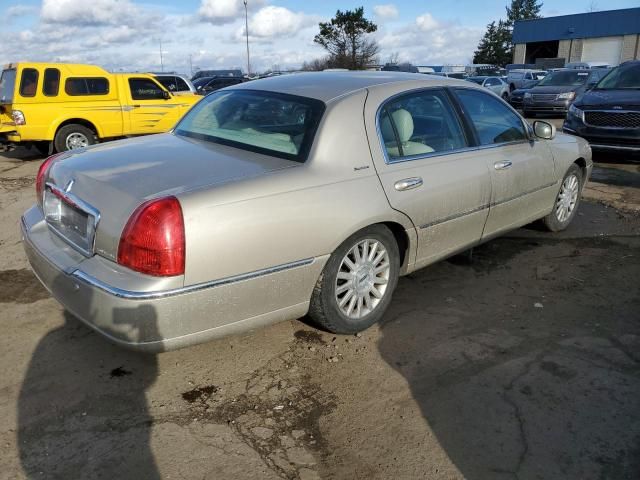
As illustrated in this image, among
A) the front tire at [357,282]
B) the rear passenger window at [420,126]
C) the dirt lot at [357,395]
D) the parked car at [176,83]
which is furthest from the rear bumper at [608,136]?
the parked car at [176,83]

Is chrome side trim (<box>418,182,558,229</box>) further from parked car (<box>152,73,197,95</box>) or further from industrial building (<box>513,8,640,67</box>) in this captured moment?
industrial building (<box>513,8,640,67</box>)

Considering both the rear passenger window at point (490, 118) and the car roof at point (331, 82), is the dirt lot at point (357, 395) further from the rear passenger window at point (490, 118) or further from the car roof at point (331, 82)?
the car roof at point (331, 82)

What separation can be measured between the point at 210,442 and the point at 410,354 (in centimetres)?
135

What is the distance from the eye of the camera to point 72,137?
1077 cm

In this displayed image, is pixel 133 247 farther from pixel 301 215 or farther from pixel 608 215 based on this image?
pixel 608 215

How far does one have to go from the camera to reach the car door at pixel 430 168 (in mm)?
3559

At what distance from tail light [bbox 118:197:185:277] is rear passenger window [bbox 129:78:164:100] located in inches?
386

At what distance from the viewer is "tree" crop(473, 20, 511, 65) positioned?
262 feet

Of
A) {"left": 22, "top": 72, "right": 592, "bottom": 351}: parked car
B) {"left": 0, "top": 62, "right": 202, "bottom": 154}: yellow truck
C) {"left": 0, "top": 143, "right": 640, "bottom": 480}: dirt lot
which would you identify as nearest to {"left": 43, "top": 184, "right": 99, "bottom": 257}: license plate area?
{"left": 22, "top": 72, "right": 592, "bottom": 351}: parked car

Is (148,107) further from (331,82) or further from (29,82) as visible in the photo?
(331,82)

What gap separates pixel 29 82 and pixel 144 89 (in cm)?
224

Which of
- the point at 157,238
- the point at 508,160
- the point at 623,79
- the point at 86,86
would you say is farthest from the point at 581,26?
the point at 157,238

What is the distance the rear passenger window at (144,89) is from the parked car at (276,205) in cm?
810

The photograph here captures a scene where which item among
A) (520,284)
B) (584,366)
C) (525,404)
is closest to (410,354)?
(525,404)
